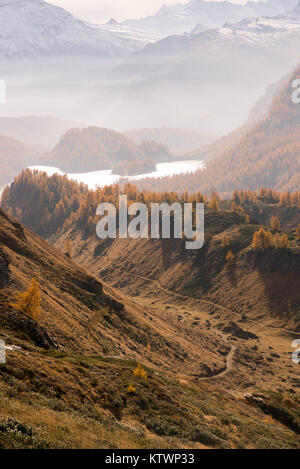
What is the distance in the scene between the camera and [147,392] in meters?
47.6

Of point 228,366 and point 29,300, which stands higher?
point 29,300

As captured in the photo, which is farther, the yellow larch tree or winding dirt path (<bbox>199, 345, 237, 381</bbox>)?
winding dirt path (<bbox>199, 345, 237, 381</bbox>)

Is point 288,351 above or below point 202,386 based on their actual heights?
below

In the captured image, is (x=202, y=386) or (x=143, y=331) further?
(x=143, y=331)

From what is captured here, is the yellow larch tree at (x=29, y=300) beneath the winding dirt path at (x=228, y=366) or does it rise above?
above

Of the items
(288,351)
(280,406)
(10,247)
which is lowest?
(288,351)

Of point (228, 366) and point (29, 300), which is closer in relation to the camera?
point (29, 300)

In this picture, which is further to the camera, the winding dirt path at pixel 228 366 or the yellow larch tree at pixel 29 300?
the winding dirt path at pixel 228 366

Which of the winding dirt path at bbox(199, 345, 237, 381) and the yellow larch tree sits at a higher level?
the yellow larch tree
